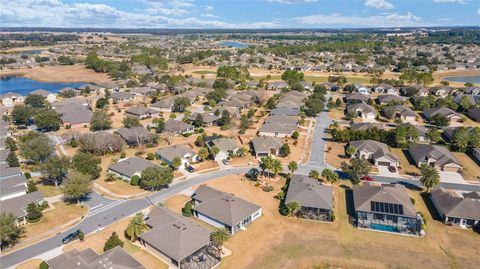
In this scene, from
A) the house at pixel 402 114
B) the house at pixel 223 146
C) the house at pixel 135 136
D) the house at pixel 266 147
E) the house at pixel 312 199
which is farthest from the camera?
the house at pixel 402 114

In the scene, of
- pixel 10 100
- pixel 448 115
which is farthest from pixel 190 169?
pixel 10 100

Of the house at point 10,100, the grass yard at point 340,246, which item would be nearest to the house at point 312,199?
the grass yard at point 340,246

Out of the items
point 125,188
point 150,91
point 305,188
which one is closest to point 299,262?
point 305,188

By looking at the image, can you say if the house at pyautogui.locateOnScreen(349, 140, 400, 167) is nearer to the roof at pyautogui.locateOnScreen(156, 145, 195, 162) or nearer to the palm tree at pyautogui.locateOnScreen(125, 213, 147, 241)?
the roof at pyautogui.locateOnScreen(156, 145, 195, 162)

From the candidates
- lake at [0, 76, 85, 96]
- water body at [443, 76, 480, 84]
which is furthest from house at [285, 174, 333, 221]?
water body at [443, 76, 480, 84]

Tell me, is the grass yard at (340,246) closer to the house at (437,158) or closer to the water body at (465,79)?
the house at (437,158)

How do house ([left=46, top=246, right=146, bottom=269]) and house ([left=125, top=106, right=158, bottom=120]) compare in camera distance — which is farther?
house ([left=125, top=106, right=158, bottom=120])
